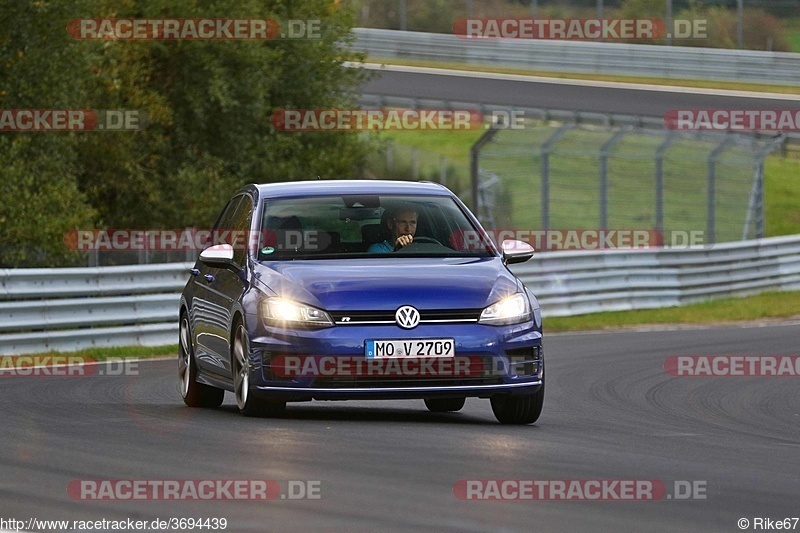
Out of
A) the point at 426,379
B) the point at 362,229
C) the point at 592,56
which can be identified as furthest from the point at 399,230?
the point at 592,56

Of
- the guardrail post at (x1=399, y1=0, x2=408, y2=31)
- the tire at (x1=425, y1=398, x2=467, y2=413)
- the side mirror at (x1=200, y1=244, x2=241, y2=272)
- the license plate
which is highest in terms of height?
the side mirror at (x1=200, y1=244, x2=241, y2=272)

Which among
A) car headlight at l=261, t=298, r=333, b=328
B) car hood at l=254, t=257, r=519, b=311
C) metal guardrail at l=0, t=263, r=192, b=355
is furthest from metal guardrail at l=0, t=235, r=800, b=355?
car headlight at l=261, t=298, r=333, b=328

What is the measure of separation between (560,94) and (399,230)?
112 feet

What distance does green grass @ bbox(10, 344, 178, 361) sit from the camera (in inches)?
683

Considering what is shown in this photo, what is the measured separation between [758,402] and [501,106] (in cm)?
2925

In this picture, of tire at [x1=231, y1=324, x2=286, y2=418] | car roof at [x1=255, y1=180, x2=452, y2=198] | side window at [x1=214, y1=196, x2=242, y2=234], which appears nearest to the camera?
tire at [x1=231, y1=324, x2=286, y2=418]

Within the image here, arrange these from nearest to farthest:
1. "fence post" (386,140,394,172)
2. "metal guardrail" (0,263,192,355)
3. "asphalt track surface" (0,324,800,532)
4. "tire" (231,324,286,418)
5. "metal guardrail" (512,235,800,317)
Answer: "asphalt track surface" (0,324,800,532), "tire" (231,324,286,418), "metal guardrail" (0,263,192,355), "metal guardrail" (512,235,800,317), "fence post" (386,140,394,172)

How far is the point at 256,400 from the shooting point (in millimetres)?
10078

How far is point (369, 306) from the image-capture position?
31.7 feet

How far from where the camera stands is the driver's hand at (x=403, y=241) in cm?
1064

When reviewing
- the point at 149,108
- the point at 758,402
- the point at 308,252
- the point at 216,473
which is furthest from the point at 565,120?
the point at 216,473

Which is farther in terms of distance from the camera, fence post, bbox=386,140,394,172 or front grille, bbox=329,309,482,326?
fence post, bbox=386,140,394,172

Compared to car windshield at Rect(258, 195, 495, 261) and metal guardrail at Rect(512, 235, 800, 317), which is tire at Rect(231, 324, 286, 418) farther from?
metal guardrail at Rect(512, 235, 800, 317)

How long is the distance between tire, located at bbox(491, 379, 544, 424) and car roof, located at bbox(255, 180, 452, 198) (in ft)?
5.06
